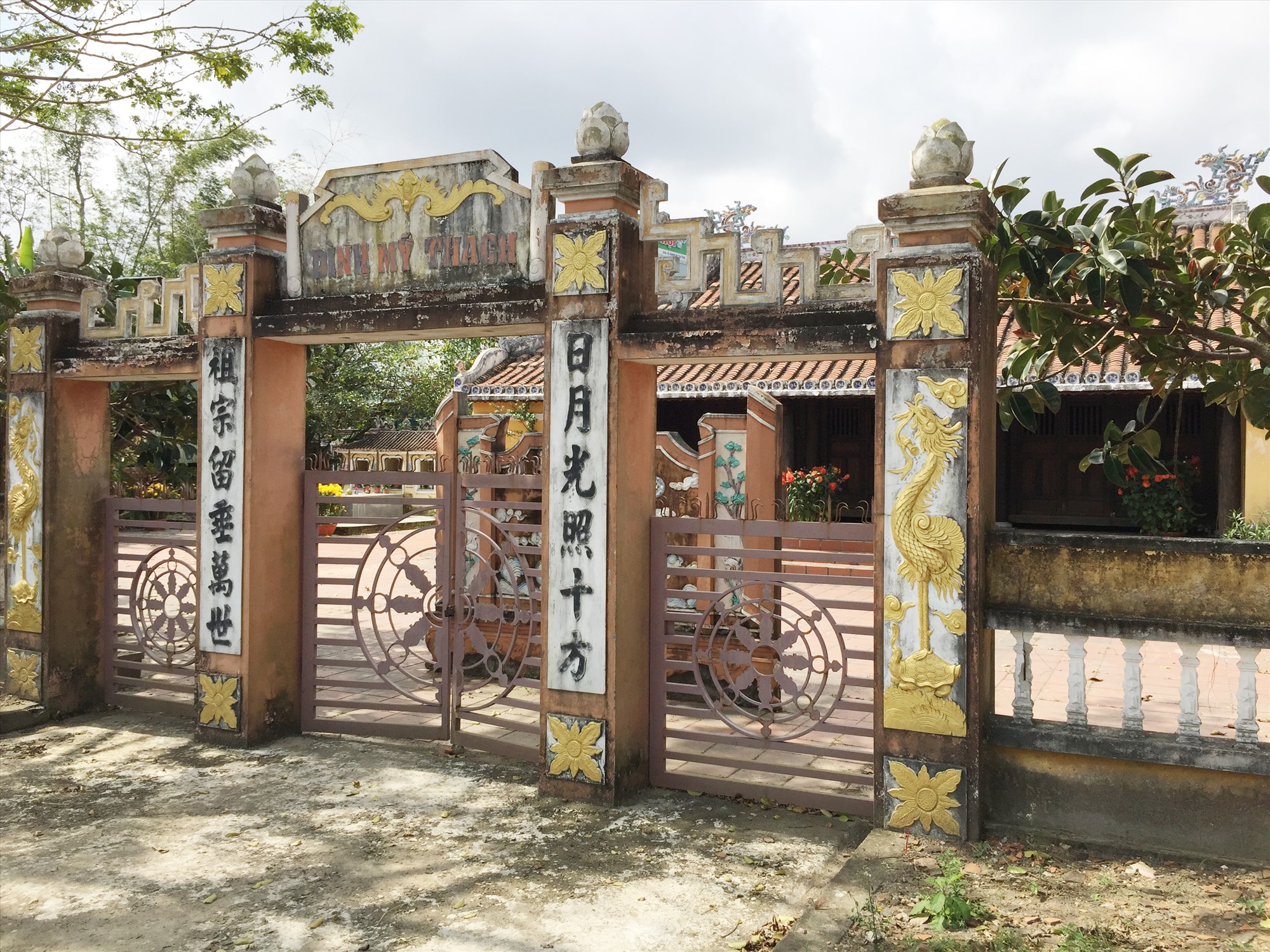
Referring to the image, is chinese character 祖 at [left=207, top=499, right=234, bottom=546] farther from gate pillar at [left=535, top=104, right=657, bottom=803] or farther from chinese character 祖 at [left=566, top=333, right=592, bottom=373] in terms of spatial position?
chinese character 祖 at [left=566, top=333, right=592, bottom=373]

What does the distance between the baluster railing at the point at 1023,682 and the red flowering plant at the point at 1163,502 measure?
29.7 ft

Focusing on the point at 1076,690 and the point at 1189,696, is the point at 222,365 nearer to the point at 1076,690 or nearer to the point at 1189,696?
the point at 1076,690

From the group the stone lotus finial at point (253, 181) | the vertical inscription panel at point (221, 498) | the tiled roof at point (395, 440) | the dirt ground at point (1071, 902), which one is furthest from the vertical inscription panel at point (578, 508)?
the tiled roof at point (395, 440)

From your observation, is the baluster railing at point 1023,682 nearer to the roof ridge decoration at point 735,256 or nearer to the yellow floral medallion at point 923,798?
the yellow floral medallion at point 923,798

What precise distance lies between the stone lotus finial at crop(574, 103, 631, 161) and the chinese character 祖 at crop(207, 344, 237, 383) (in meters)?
2.63

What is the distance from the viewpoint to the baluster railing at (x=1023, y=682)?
4.57m

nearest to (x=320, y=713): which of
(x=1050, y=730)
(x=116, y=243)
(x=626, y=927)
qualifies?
(x=626, y=927)

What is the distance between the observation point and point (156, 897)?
4.22 meters

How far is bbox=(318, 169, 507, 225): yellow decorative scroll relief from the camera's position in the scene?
5.79 metres

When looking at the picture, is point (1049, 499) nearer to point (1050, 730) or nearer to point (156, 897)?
point (1050, 730)

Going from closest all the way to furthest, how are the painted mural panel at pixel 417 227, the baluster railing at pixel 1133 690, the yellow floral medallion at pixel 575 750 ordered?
1. the baluster railing at pixel 1133 690
2. the yellow floral medallion at pixel 575 750
3. the painted mural panel at pixel 417 227

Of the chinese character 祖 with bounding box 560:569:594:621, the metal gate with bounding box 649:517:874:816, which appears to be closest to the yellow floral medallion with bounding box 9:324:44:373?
the chinese character 祖 with bounding box 560:569:594:621

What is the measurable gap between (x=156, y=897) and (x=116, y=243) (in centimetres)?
2474

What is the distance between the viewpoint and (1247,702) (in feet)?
13.7
